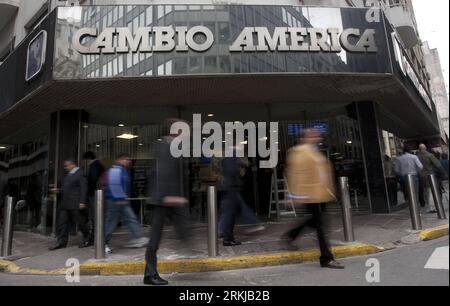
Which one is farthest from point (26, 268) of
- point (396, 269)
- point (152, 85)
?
point (396, 269)

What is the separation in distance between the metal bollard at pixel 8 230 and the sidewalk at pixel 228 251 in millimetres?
207

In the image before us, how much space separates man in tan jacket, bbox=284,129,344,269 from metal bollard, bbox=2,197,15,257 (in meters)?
5.63

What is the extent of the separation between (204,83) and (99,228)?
3.99m

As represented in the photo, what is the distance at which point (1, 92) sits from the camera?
10773 millimetres

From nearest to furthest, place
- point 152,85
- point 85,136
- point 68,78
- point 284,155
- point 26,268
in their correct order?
point 26,268
point 68,78
point 152,85
point 85,136
point 284,155

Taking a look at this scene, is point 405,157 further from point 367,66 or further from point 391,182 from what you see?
point 367,66

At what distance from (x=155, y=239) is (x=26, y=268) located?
309 cm

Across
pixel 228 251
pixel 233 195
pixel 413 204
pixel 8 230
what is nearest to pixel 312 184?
pixel 233 195

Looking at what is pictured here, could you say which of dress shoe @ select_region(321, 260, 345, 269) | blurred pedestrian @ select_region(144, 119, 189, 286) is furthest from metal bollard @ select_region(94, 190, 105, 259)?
dress shoe @ select_region(321, 260, 345, 269)

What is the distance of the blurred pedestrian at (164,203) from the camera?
444 centimetres

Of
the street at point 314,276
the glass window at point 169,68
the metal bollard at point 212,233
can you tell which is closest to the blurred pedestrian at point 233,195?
the metal bollard at point 212,233

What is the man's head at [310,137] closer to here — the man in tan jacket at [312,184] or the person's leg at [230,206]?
the man in tan jacket at [312,184]

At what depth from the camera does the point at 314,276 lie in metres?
4.69

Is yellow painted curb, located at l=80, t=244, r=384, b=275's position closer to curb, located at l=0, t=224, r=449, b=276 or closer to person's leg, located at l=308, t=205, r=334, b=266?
curb, located at l=0, t=224, r=449, b=276
